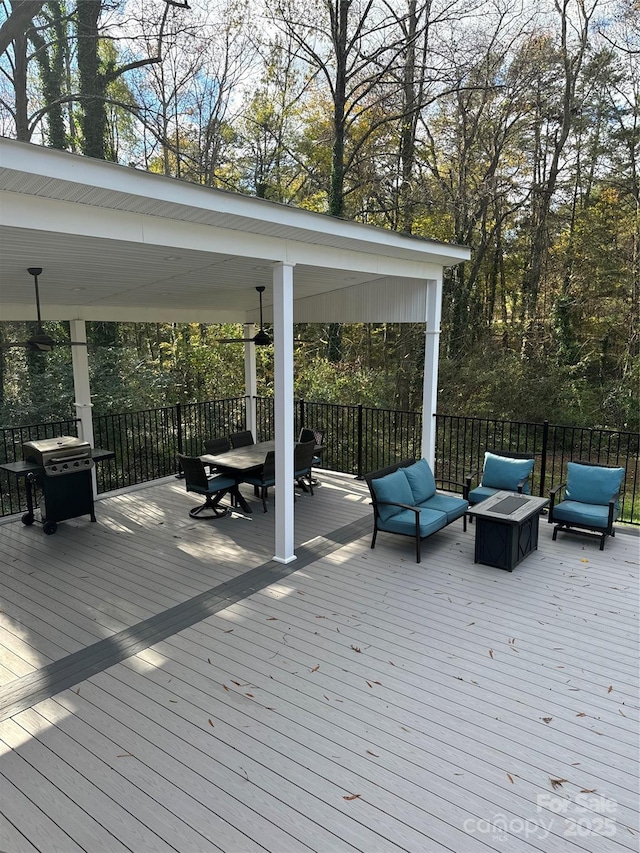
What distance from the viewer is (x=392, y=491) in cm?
548

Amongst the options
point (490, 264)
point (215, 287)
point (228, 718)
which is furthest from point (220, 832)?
point (490, 264)

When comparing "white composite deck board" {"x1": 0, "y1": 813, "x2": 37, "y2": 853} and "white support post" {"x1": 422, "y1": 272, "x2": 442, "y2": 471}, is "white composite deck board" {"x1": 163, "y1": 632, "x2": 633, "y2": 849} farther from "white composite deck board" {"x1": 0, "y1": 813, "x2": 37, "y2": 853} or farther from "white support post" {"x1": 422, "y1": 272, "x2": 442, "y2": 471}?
"white support post" {"x1": 422, "y1": 272, "x2": 442, "y2": 471}

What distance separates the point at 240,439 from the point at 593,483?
4.66 metres

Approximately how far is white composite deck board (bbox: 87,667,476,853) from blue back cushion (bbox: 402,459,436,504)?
126 inches

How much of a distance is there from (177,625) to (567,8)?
53.4ft

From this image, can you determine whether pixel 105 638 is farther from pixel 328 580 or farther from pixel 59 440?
pixel 59 440

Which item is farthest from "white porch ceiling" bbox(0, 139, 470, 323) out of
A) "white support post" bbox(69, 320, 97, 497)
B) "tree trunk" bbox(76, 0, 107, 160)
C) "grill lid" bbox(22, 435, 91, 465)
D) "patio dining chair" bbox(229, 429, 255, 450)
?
"tree trunk" bbox(76, 0, 107, 160)

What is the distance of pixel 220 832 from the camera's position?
2373 millimetres

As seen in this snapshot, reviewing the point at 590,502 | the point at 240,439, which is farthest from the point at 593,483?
the point at 240,439

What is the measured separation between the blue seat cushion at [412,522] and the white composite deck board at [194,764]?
2.77 meters

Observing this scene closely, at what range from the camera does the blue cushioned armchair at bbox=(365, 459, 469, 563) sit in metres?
5.31

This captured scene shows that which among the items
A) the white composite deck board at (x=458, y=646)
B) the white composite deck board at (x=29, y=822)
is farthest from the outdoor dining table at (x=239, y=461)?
the white composite deck board at (x=29, y=822)

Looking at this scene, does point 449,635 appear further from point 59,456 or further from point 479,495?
point 59,456

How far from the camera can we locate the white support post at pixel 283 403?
489 cm
